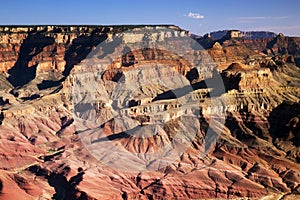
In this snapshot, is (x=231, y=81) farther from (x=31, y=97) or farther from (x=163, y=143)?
(x=31, y=97)

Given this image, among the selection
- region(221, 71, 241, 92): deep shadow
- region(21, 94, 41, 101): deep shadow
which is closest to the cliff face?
region(221, 71, 241, 92): deep shadow

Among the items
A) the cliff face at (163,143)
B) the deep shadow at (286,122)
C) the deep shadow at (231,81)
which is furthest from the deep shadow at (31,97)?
the deep shadow at (286,122)

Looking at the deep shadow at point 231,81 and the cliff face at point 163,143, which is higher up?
the deep shadow at point 231,81

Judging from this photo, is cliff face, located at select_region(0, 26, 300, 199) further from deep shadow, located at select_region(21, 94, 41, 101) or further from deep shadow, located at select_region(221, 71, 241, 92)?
deep shadow, located at select_region(21, 94, 41, 101)

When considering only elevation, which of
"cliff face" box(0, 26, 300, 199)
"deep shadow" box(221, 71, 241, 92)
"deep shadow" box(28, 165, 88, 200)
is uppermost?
"deep shadow" box(221, 71, 241, 92)

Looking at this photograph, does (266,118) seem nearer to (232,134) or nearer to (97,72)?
(232,134)

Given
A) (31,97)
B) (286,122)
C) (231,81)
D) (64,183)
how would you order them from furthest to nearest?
(31,97) → (231,81) → (286,122) → (64,183)

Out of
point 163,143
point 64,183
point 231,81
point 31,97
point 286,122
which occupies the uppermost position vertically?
point 231,81

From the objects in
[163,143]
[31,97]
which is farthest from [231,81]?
[31,97]

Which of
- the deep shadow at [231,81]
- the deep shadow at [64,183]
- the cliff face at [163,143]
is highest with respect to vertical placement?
the deep shadow at [231,81]

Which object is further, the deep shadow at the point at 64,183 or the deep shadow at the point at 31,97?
the deep shadow at the point at 31,97

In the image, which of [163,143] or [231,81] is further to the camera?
[231,81]

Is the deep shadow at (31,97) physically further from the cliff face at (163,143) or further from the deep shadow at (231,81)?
the deep shadow at (231,81)
